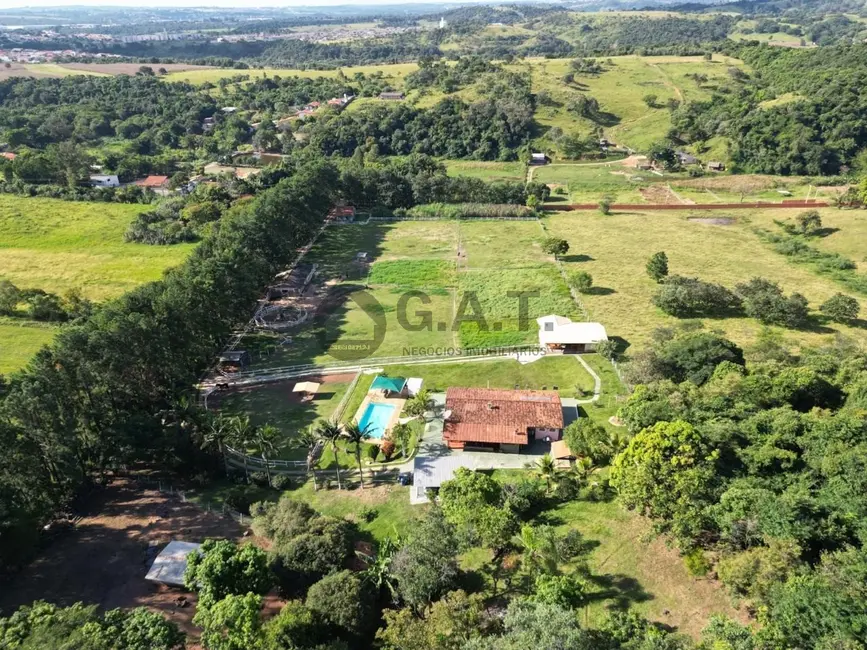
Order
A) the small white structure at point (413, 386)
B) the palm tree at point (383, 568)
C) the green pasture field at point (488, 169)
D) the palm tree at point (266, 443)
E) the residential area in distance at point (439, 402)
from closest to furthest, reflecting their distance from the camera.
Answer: the residential area in distance at point (439, 402), the palm tree at point (383, 568), the palm tree at point (266, 443), the small white structure at point (413, 386), the green pasture field at point (488, 169)

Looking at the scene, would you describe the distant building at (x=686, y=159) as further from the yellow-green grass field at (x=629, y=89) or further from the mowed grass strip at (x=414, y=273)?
the mowed grass strip at (x=414, y=273)

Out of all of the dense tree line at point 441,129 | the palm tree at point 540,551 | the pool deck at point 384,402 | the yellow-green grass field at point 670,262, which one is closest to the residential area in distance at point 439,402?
the palm tree at point 540,551

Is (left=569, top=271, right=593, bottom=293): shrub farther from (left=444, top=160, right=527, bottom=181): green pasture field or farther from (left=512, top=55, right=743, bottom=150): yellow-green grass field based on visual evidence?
(left=512, top=55, right=743, bottom=150): yellow-green grass field

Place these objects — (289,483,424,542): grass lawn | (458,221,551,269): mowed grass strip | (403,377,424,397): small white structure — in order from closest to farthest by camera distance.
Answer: (289,483,424,542): grass lawn
(403,377,424,397): small white structure
(458,221,551,269): mowed grass strip

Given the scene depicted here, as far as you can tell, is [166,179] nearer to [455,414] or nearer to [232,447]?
[232,447]

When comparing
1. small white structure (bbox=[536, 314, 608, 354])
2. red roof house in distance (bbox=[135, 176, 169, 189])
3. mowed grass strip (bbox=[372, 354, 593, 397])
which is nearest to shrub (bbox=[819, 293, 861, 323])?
small white structure (bbox=[536, 314, 608, 354])

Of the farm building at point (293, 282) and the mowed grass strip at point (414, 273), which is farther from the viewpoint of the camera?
the mowed grass strip at point (414, 273)
